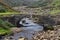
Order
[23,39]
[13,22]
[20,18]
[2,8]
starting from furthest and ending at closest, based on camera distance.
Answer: [2,8] → [20,18] → [13,22] → [23,39]

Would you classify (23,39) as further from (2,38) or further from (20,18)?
(20,18)

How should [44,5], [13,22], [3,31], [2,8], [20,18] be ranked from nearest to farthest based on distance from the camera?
[3,31], [13,22], [20,18], [2,8], [44,5]

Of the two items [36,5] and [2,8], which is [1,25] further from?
[36,5]

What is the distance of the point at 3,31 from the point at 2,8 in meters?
10.5

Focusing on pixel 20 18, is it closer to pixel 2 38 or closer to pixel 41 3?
pixel 2 38

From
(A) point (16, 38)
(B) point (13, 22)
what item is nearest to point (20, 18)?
(B) point (13, 22)

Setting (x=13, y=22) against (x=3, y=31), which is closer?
(x=3, y=31)

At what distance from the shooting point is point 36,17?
28703mm

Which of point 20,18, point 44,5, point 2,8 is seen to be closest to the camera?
point 20,18

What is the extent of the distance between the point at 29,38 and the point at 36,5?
85.3 feet

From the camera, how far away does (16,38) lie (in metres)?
17.1

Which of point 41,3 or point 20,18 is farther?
point 41,3

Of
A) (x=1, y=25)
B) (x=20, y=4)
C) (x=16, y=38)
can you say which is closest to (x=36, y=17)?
(x=1, y=25)

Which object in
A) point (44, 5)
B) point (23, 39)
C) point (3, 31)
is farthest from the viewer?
point (44, 5)
